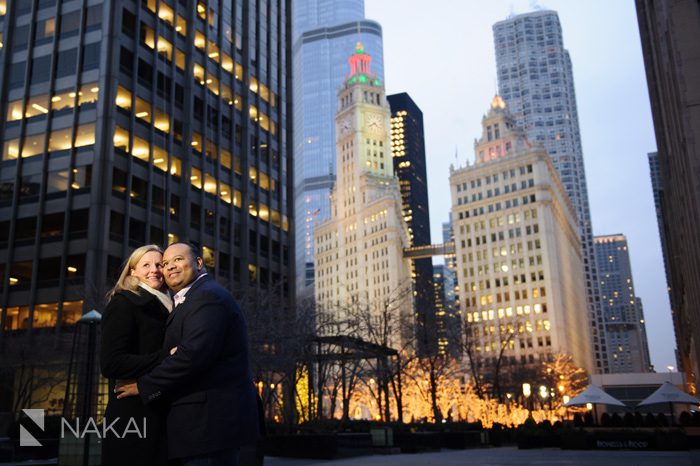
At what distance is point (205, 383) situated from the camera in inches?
201

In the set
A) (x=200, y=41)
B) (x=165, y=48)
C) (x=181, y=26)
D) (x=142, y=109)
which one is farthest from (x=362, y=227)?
(x=142, y=109)

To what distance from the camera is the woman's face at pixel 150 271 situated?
5.82 m

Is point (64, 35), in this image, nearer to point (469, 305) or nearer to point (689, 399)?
point (689, 399)

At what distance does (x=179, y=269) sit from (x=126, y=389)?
3.60 feet

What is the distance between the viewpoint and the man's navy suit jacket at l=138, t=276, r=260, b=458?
4.95 meters

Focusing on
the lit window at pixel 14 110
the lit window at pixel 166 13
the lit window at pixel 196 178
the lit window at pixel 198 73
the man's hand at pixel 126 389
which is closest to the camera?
the man's hand at pixel 126 389

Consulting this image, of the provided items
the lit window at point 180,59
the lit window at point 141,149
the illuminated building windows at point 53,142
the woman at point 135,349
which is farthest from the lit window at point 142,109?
the woman at point 135,349

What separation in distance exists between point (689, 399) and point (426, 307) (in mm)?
21989

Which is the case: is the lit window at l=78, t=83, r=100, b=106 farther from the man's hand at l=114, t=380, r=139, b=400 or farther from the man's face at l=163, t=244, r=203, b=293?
the man's hand at l=114, t=380, r=139, b=400

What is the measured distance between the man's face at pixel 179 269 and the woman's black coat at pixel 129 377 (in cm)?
35

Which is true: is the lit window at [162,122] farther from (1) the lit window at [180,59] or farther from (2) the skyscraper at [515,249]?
(2) the skyscraper at [515,249]

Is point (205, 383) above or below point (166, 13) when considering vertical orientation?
below

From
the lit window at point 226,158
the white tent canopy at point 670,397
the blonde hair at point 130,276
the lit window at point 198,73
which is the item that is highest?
the lit window at point 198,73

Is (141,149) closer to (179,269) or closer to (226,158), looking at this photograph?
(226,158)
